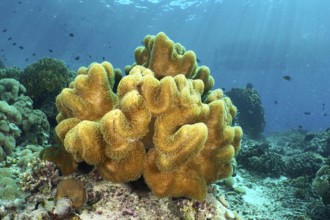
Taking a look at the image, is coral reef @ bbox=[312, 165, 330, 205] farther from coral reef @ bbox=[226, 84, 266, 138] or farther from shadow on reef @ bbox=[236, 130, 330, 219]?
coral reef @ bbox=[226, 84, 266, 138]

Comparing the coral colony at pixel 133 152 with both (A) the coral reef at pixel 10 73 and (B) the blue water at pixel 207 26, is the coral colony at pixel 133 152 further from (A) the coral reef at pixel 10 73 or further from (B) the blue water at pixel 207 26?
(B) the blue water at pixel 207 26

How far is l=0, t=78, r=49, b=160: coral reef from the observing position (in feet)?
20.2

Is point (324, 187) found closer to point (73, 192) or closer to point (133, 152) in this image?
point (133, 152)

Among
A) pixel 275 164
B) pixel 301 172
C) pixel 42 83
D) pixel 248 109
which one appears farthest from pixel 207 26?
pixel 42 83

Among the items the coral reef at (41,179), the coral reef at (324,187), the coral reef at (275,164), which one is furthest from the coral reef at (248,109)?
the coral reef at (41,179)

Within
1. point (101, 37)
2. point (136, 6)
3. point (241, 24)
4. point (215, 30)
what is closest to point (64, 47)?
point (101, 37)

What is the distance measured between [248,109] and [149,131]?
686 inches

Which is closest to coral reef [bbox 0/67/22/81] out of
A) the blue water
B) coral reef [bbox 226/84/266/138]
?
coral reef [bbox 226/84/266/138]

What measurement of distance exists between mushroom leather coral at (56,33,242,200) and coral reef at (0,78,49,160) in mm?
2905

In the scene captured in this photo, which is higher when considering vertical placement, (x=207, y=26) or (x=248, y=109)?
(x=207, y=26)

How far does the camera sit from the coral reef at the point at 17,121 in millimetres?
6146

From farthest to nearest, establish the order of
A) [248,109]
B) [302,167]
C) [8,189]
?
[248,109], [302,167], [8,189]

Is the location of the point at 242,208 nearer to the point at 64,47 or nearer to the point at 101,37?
the point at 101,37

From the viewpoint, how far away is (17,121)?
22.1 feet
